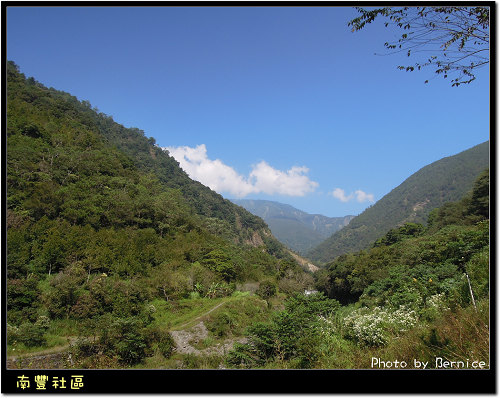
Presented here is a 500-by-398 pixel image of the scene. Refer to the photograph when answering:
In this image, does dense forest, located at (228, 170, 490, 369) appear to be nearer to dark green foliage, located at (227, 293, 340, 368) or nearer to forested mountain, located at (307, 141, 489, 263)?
dark green foliage, located at (227, 293, 340, 368)

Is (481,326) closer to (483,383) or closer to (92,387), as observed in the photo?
(483,383)

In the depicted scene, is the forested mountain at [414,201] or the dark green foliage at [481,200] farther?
the forested mountain at [414,201]

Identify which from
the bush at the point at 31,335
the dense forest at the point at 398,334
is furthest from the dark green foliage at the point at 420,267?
the bush at the point at 31,335

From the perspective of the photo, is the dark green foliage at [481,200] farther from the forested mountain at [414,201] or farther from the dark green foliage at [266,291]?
the forested mountain at [414,201]

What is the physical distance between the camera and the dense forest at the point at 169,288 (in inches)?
187

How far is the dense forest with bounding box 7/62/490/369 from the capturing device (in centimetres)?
475

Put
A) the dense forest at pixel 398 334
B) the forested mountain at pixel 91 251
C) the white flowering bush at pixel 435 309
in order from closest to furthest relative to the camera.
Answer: the dense forest at pixel 398 334
the white flowering bush at pixel 435 309
the forested mountain at pixel 91 251

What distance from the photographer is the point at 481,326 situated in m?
2.94

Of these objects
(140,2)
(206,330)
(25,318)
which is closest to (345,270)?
(206,330)

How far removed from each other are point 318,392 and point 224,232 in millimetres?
48266

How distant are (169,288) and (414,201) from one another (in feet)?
478

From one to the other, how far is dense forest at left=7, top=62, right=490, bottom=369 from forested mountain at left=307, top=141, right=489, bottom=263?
98.9 m

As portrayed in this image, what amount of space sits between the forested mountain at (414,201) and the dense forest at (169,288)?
325 feet

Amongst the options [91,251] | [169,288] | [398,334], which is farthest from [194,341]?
[398,334]
